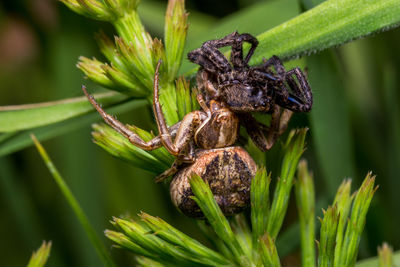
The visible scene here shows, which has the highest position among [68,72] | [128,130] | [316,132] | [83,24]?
[83,24]

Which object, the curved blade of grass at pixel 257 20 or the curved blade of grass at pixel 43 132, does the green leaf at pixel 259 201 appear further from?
the curved blade of grass at pixel 257 20

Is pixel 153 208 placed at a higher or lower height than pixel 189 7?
lower

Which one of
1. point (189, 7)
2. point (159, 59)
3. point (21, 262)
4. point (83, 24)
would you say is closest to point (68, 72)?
point (83, 24)

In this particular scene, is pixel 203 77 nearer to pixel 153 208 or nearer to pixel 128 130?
pixel 128 130

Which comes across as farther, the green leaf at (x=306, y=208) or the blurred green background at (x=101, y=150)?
the blurred green background at (x=101, y=150)

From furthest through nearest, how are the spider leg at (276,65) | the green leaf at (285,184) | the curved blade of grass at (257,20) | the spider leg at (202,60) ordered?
the curved blade of grass at (257,20)
the spider leg at (202,60)
the spider leg at (276,65)
the green leaf at (285,184)

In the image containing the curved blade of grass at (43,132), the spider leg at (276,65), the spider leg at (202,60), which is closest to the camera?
the spider leg at (276,65)

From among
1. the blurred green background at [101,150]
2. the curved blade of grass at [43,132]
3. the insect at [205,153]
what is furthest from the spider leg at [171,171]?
the blurred green background at [101,150]

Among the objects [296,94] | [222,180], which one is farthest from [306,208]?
[296,94]
